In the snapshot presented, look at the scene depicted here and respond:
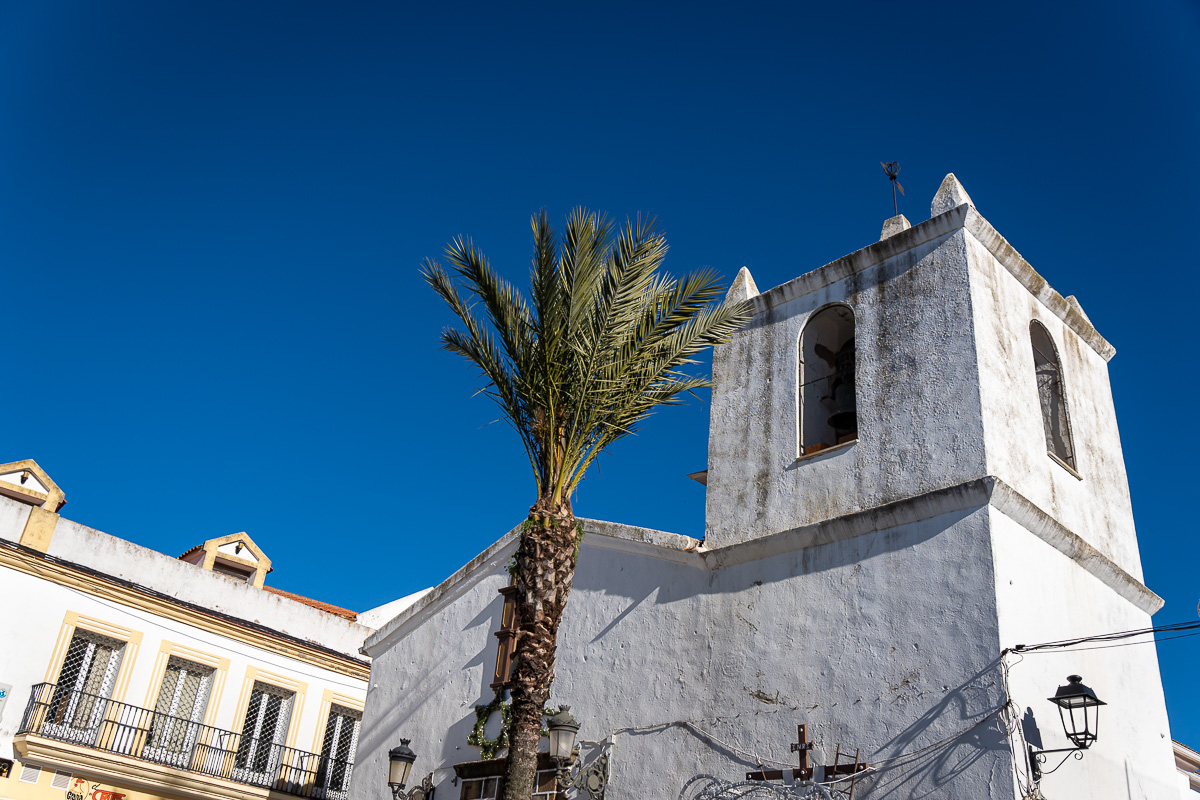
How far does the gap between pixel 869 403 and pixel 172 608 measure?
52.1ft

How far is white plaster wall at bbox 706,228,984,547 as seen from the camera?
34.0ft

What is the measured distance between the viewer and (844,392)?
12.2m

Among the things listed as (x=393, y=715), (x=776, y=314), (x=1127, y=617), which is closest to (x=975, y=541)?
(x=1127, y=617)

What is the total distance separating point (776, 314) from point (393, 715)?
8.15 m

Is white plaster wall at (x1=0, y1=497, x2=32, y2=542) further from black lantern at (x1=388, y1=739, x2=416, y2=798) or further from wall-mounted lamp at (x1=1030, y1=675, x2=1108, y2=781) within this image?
wall-mounted lamp at (x1=1030, y1=675, x2=1108, y2=781)

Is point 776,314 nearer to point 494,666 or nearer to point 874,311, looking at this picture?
point 874,311

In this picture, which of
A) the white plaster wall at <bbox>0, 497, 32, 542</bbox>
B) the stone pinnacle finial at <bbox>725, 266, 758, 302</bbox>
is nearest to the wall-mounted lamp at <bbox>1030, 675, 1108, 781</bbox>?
the stone pinnacle finial at <bbox>725, 266, 758, 302</bbox>

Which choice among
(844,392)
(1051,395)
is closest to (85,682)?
(844,392)

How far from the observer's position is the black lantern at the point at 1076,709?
28.5ft

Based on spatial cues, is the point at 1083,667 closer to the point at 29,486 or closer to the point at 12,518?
the point at 12,518

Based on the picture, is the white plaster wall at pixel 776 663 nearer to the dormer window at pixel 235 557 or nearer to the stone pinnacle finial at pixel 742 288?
the stone pinnacle finial at pixel 742 288

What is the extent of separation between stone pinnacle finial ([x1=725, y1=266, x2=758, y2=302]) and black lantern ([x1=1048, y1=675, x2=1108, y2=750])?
6210mm

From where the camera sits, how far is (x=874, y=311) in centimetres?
1170

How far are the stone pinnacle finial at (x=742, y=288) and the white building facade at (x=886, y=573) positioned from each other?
44 millimetres
